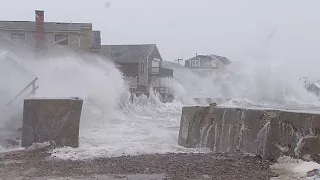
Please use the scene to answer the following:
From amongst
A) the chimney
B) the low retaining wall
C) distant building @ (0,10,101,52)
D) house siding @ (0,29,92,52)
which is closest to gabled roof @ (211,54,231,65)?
house siding @ (0,29,92,52)

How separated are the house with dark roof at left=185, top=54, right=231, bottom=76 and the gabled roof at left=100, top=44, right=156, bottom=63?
23.1 metres

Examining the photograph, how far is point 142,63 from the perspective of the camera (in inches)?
2276

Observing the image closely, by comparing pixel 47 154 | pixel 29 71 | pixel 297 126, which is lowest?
pixel 47 154

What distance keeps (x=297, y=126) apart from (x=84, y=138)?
835cm

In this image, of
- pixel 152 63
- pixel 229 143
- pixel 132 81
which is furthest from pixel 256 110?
pixel 152 63

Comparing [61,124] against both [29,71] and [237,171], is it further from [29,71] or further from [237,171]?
[29,71]

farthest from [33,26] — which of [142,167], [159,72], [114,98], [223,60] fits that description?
[223,60]

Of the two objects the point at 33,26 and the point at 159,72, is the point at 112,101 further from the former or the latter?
the point at 159,72

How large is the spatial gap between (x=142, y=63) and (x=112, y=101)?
2653cm

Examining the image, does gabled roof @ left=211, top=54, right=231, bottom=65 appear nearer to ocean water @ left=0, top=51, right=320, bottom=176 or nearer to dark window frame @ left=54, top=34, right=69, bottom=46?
ocean water @ left=0, top=51, right=320, bottom=176

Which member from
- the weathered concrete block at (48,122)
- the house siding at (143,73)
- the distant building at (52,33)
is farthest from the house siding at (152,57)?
the weathered concrete block at (48,122)

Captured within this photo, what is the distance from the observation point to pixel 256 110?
11164 millimetres

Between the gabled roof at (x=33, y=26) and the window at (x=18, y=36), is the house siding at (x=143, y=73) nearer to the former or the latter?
the gabled roof at (x=33, y=26)

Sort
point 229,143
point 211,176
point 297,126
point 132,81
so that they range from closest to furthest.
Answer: point 211,176, point 297,126, point 229,143, point 132,81
